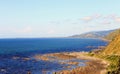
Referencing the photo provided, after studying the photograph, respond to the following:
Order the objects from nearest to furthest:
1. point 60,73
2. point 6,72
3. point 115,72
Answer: point 115,72 < point 60,73 < point 6,72

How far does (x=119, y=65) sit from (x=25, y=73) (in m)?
35.6

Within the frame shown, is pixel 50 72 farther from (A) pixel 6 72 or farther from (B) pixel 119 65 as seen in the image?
(B) pixel 119 65

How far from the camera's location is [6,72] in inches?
4326

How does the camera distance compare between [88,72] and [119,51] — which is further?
[119,51]

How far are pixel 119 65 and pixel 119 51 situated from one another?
175 ft

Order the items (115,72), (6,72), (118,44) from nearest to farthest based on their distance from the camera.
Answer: (115,72) → (6,72) → (118,44)

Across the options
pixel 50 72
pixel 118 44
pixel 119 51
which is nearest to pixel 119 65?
pixel 50 72

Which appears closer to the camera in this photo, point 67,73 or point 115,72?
point 115,72

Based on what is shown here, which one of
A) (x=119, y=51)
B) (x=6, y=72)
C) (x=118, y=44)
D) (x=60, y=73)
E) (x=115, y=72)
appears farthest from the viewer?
(x=118, y=44)

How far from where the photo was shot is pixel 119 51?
511ft

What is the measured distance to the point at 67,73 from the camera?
104125mm

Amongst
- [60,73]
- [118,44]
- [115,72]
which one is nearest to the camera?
[115,72]

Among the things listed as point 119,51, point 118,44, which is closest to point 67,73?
point 119,51

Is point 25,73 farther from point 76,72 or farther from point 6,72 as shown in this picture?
point 76,72
